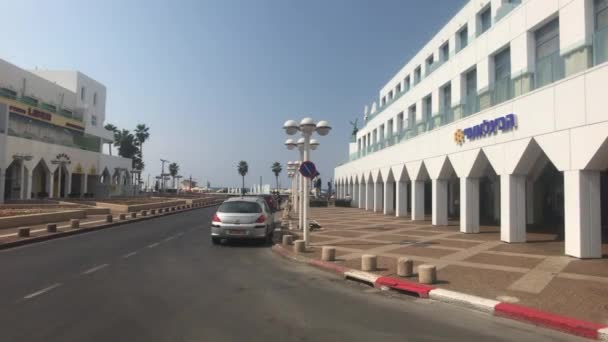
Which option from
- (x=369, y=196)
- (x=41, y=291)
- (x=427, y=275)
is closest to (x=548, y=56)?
(x=427, y=275)

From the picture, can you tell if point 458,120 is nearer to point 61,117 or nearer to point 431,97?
point 431,97

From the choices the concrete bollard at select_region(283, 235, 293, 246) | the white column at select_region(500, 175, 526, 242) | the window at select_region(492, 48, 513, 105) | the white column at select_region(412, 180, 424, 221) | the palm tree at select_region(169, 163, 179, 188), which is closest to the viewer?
the concrete bollard at select_region(283, 235, 293, 246)

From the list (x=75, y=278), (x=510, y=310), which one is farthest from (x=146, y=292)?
(x=510, y=310)

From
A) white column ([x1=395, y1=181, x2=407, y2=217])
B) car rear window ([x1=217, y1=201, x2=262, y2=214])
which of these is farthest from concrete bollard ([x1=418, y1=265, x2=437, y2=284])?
white column ([x1=395, y1=181, x2=407, y2=217])

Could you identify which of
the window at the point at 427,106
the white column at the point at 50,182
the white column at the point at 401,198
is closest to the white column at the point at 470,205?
the window at the point at 427,106

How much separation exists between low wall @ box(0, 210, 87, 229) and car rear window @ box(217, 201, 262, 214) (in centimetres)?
1158

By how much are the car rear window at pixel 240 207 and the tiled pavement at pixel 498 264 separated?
2439 millimetres

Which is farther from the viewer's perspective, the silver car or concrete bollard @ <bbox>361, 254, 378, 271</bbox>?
the silver car

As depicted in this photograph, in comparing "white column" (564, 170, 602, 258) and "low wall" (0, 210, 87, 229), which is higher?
"white column" (564, 170, 602, 258)

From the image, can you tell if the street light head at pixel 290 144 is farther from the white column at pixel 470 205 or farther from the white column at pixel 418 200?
the white column at pixel 470 205

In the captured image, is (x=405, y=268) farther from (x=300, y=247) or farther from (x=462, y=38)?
(x=462, y=38)

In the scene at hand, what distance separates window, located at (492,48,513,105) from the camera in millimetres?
16003

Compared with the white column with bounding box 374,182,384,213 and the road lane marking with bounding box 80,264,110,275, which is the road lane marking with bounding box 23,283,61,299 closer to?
the road lane marking with bounding box 80,264,110,275

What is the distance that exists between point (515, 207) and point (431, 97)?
13.8m
